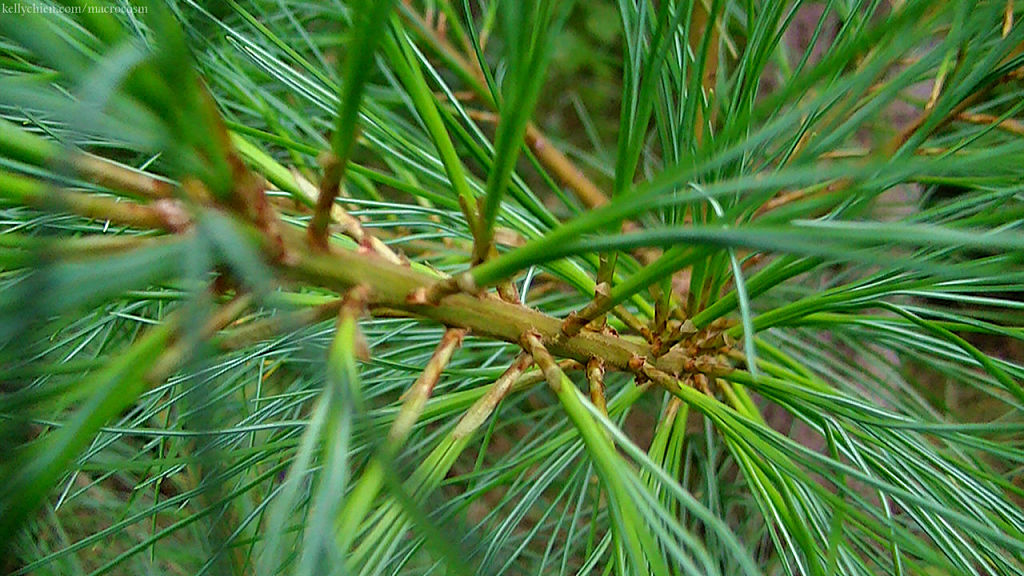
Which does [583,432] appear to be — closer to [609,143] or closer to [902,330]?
[902,330]

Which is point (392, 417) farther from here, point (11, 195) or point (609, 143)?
point (609, 143)

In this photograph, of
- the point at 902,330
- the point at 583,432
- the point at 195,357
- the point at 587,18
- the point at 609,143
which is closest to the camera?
the point at 195,357

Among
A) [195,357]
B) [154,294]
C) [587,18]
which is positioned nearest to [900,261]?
[195,357]

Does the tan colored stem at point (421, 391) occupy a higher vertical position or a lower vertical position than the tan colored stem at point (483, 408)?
higher

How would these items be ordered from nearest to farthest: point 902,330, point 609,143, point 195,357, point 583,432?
point 195,357 → point 583,432 → point 902,330 → point 609,143

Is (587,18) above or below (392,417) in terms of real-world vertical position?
above

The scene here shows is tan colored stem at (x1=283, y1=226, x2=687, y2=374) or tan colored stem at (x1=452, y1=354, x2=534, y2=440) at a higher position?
tan colored stem at (x1=283, y1=226, x2=687, y2=374)

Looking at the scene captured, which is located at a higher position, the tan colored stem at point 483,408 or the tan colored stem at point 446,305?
the tan colored stem at point 446,305

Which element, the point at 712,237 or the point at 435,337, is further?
the point at 435,337

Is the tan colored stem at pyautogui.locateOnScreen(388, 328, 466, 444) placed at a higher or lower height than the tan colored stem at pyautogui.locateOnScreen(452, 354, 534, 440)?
higher

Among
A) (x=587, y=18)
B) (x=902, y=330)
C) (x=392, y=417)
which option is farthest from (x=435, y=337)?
(x=587, y=18)
